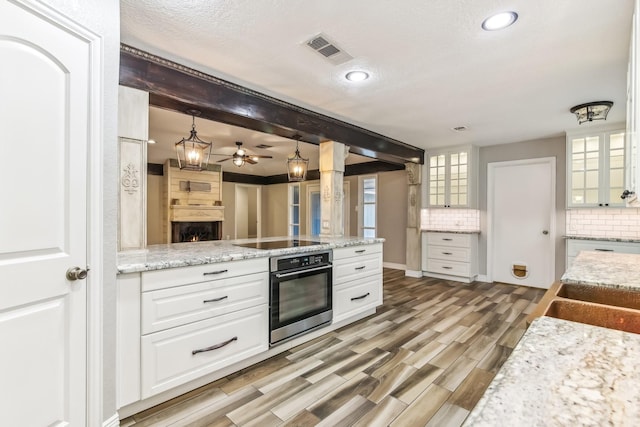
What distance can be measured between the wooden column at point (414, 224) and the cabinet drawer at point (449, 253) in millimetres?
229

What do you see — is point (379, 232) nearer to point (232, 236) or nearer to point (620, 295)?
point (232, 236)

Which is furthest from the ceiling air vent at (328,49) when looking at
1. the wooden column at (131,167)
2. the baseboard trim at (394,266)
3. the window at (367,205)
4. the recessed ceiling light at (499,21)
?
the baseboard trim at (394,266)

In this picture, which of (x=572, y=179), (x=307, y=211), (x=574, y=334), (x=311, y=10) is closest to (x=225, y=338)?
(x=574, y=334)

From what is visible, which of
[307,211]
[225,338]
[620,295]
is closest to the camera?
[620,295]

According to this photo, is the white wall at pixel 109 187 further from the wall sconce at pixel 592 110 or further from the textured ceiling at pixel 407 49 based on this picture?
the wall sconce at pixel 592 110

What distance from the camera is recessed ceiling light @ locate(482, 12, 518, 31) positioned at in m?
1.85

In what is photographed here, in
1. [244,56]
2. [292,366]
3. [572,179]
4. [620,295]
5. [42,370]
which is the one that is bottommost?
[292,366]

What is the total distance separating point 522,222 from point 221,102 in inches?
196

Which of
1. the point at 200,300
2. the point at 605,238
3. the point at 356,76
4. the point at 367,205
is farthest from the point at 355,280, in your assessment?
the point at 367,205

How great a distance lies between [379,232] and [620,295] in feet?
17.9

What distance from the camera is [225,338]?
7.30 feet

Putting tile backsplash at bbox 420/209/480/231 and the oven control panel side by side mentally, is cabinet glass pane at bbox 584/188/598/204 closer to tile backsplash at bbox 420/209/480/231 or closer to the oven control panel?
tile backsplash at bbox 420/209/480/231

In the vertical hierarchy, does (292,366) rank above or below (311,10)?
below

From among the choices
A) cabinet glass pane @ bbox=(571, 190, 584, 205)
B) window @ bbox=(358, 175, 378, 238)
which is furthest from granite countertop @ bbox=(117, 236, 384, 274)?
window @ bbox=(358, 175, 378, 238)
